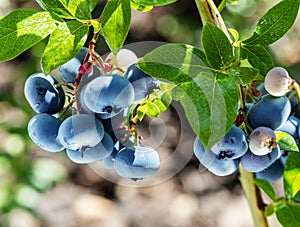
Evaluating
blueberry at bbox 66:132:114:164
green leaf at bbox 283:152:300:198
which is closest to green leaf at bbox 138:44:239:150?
blueberry at bbox 66:132:114:164

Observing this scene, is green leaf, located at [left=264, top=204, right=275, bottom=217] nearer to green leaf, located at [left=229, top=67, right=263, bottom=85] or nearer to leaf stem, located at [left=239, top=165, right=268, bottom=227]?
Result: leaf stem, located at [left=239, top=165, right=268, bottom=227]

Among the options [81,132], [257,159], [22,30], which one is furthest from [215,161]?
[22,30]

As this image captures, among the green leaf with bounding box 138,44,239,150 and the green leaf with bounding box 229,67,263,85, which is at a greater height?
the green leaf with bounding box 138,44,239,150

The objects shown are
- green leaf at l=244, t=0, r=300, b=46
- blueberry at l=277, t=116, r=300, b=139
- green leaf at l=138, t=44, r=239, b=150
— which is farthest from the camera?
blueberry at l=277, t=116, r=300, b=139

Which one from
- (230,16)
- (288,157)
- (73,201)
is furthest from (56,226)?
(288,157)

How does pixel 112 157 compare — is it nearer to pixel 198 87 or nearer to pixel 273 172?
pixel 198 87

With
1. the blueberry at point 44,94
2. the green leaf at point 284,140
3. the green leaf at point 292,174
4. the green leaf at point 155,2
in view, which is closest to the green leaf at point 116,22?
the green leaf at point 155,2
